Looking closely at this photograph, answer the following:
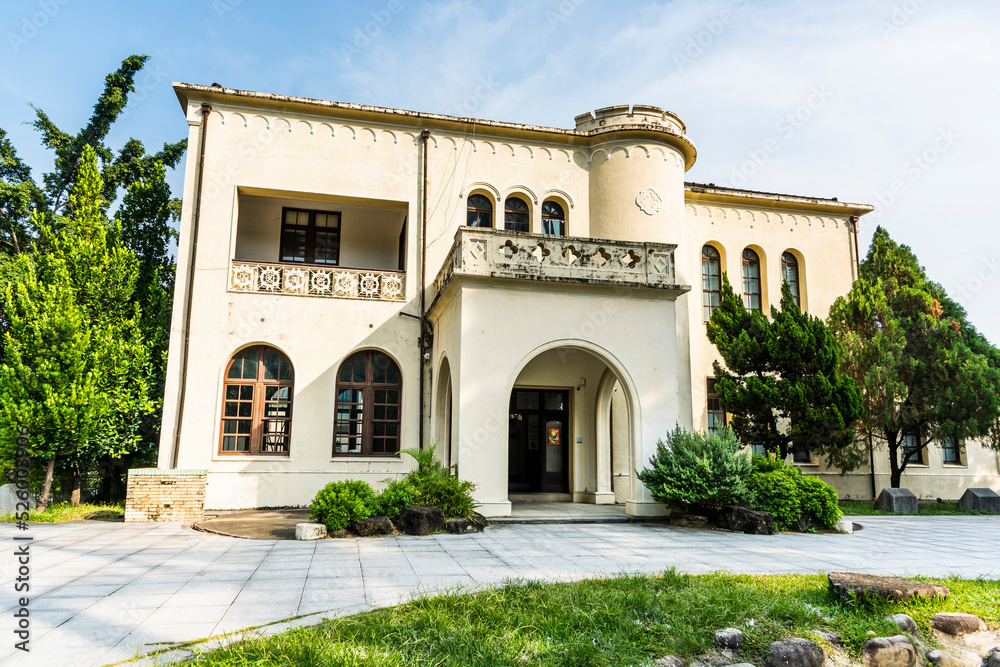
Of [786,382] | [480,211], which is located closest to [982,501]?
[786,382]

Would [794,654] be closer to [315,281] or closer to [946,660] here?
[946,660]

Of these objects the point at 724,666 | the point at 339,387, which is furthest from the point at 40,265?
the point at 724,666

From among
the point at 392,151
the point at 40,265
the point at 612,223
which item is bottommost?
the point at 40,265

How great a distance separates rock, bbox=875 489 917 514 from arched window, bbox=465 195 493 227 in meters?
11.7

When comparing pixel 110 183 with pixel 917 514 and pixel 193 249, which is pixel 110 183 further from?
pixel 917 514

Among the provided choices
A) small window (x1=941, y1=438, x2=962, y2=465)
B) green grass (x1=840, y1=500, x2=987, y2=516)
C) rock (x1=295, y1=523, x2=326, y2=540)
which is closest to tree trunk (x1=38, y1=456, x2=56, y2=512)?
rock (x1=295, y1=523, x2=326, y2=540)

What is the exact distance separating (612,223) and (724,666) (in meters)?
12.6

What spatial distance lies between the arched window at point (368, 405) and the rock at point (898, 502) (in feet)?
38.5

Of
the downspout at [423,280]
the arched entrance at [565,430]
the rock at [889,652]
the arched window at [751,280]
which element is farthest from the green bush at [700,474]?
the arched window at [751,280]

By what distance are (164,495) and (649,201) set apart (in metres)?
12.5

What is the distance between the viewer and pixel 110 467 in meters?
15.2

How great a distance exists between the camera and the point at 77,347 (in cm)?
1211

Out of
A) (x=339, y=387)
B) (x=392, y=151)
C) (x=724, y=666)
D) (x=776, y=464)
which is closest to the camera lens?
(x=724, y=666)

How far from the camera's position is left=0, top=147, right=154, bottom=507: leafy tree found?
11852mm
